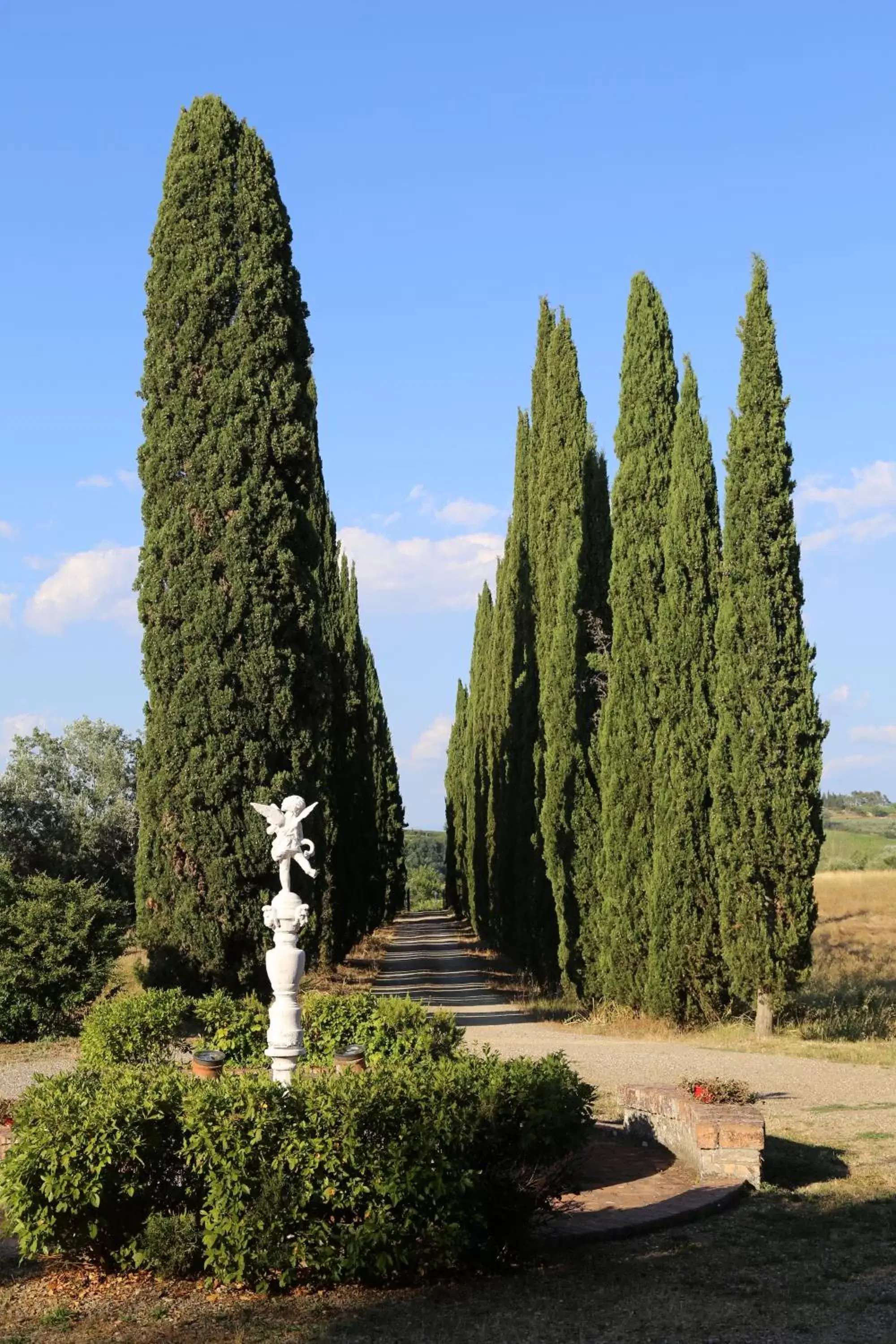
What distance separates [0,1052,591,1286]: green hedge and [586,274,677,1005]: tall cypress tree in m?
11.6

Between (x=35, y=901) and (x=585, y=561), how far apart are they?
11083mm

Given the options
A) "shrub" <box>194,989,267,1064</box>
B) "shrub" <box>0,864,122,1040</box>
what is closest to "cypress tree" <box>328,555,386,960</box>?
"shrub" <box>0,864,122,1040</box>

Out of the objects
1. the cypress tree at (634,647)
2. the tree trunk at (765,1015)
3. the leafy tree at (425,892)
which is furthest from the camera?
the leafy tree at (425,892)

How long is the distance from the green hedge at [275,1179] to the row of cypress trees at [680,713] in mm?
10131

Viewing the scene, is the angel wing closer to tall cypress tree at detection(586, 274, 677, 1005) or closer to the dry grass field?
tall cypress tree at detection(586, 274, 677, 1005)

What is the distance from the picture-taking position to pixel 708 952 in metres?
16.8

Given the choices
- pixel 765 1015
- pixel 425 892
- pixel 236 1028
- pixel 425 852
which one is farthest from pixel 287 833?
pixel 425 852

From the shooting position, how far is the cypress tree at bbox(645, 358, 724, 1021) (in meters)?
16.8

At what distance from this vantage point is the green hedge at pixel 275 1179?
229 inches

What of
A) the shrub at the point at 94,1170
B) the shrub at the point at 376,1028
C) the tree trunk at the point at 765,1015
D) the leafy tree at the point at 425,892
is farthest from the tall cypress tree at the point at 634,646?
the leafy tree at the point at 425,892

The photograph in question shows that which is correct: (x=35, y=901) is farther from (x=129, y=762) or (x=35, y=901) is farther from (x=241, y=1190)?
(x=129, y=762)

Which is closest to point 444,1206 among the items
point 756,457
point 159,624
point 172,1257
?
point 172,1257

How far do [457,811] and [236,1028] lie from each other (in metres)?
42.0

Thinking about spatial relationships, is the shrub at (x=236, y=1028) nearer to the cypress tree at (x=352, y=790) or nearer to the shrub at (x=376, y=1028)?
the shrub at (x=376, y=1028)
